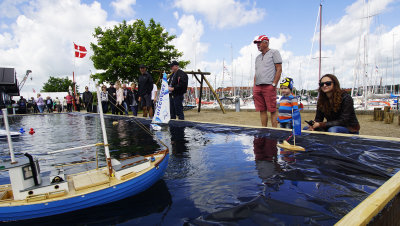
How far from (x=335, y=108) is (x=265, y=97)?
165 cm

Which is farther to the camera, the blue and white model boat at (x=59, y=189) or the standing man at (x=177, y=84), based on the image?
the standing man at (x=177, y=84)

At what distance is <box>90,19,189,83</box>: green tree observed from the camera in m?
23.9

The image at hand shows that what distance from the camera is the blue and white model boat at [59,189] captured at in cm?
175

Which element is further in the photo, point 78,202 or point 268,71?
point 268,71

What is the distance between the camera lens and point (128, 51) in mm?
23734

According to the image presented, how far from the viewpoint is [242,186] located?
7.33ft

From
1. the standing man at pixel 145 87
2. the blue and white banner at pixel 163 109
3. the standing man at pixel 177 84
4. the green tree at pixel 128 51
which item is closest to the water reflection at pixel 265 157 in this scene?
the blue and white banner at pixel 163 109

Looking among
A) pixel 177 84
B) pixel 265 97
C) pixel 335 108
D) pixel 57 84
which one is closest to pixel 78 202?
pixel 335 108

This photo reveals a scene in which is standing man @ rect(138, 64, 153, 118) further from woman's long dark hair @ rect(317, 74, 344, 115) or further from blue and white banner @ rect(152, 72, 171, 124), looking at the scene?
woman's long dark hair @ rect(317, 74, 344, 115)

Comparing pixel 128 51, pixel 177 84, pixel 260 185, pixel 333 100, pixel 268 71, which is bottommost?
pixel 260 185

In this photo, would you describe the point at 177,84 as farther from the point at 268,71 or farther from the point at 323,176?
the point at 323,176

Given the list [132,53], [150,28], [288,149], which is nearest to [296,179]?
[288,149]

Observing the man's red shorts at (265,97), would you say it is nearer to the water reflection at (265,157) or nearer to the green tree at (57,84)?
the water reflection at (265,157)

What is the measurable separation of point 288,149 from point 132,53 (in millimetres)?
23808
